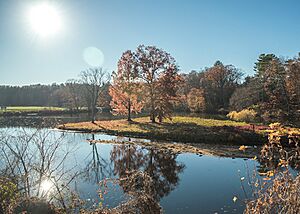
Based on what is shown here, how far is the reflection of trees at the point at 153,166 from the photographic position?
38.4 feet

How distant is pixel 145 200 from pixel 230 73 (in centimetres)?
5820

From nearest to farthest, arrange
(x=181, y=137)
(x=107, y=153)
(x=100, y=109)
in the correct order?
(x=107, y=153) < (x=181, y=137) < (x=100, y=109)

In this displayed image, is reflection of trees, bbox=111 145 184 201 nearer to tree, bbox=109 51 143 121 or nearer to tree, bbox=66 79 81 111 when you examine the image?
tree, bbox=109 51 143 121

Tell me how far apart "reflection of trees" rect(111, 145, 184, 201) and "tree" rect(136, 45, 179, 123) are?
37.6 feet

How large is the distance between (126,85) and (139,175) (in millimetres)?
26738

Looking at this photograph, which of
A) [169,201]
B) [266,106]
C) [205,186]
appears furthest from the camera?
[266,106]

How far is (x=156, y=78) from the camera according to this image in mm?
31984

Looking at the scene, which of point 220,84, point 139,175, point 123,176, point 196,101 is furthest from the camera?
point 220,84

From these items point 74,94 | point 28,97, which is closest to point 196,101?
point 74,94

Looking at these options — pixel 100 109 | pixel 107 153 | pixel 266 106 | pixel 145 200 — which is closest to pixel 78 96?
pixel 100 109

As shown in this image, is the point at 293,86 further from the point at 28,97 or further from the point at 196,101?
the point at 28,97

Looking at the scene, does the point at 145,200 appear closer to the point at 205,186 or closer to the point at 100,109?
the point at 205,186

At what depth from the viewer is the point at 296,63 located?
114 ft

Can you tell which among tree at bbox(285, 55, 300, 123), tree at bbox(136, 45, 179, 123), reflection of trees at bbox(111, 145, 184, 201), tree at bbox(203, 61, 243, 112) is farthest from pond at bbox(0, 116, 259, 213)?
tree at bbox(203, 61, 243, 112)
